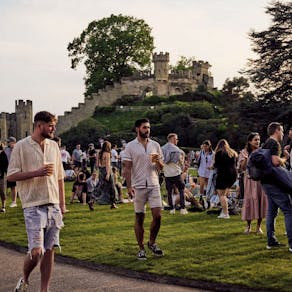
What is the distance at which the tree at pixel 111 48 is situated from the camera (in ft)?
280

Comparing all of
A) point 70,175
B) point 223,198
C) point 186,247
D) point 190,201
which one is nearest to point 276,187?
point 186,247

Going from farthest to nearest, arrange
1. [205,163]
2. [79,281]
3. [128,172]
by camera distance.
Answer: [205,163], [128,172], [79,281]

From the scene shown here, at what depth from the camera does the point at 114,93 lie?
86.0 m

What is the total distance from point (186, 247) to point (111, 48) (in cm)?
7528

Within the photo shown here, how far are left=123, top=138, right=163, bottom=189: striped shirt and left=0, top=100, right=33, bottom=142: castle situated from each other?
79799 millimetres

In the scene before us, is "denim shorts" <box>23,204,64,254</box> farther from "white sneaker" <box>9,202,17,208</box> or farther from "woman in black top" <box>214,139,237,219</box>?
"white sneaker" <box>9,202,17,208</box>

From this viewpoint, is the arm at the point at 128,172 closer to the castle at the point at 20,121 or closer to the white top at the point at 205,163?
the white top at the point at 205,163

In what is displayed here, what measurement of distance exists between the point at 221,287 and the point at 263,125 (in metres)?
39.9

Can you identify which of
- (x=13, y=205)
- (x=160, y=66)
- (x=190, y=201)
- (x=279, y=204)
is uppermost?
(x=160, y=66)

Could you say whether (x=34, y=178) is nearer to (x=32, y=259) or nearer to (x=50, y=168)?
(x=50, y=168)

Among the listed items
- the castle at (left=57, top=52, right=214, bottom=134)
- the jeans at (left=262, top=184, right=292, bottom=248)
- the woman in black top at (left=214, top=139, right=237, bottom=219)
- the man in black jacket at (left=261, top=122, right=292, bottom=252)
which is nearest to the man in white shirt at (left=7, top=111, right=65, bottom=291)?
the man in black jacket at (left=261, top=122, right=292, bottom=252)

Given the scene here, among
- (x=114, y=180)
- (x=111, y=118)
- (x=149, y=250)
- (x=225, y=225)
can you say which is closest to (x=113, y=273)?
(x=149, y=250)

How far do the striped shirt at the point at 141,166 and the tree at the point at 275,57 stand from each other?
129 feet

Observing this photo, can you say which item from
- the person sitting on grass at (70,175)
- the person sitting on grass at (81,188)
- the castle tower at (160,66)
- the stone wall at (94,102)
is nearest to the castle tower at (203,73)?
the castle tower at (160,66)
